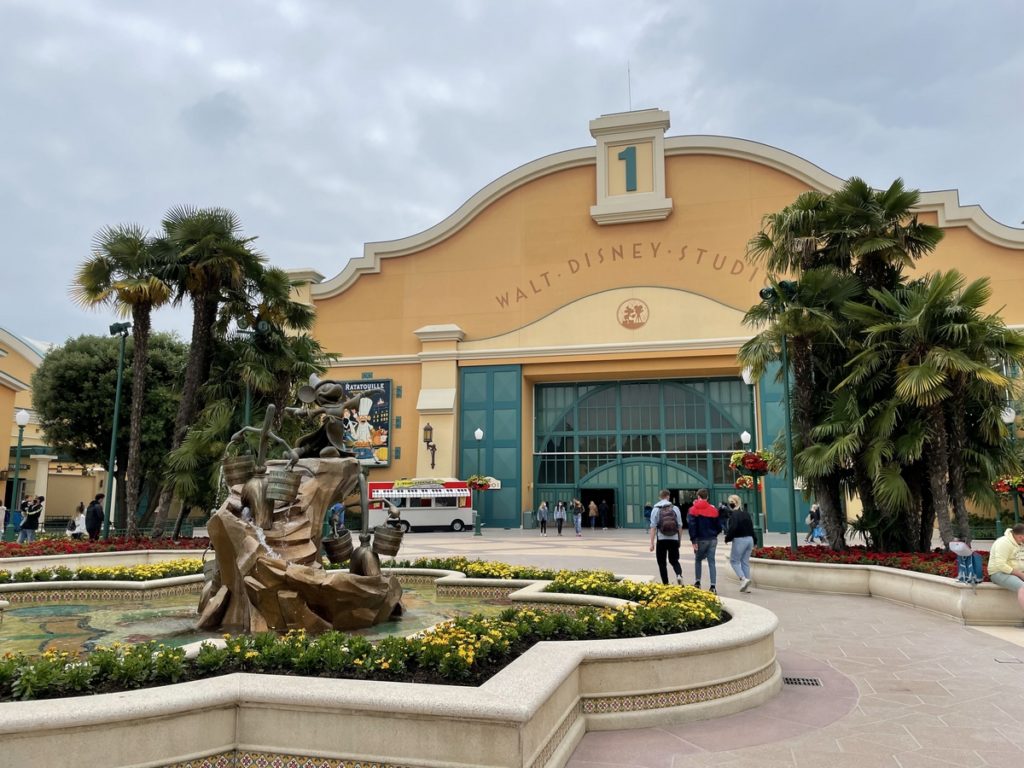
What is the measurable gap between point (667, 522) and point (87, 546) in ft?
39.8

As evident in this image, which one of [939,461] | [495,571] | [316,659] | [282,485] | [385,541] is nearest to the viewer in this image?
[316,659]

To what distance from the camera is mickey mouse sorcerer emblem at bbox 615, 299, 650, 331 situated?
32.7 meters

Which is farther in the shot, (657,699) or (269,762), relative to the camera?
(657,699)

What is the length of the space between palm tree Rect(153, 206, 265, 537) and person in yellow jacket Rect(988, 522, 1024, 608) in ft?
54.8

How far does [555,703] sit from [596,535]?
86.7ft

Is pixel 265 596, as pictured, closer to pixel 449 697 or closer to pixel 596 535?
pixel 449 697

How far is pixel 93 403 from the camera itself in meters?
28.7

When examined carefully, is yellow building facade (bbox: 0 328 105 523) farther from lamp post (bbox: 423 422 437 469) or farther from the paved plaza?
the paved plaza

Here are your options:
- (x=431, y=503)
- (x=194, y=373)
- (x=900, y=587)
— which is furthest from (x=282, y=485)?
(x=431, y=503)

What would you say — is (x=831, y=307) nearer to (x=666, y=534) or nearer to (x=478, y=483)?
(x=666, y=534)

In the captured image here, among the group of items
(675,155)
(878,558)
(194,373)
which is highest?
(675,155)

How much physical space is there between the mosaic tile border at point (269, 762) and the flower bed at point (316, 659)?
2.43ft

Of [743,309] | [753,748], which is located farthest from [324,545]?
[743,309]

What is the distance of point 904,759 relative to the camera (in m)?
4.73
